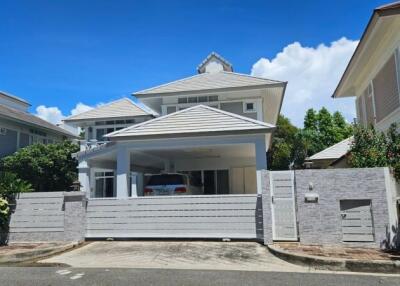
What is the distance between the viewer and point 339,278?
707 cm

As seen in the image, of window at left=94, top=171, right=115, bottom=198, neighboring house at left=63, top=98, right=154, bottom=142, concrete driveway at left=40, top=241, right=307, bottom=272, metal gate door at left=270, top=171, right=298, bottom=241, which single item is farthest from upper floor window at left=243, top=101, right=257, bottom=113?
concrete driveway at left=40, top=241, right=307, bottom=272

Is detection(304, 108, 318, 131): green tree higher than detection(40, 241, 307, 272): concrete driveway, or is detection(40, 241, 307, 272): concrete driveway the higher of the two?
detection(304, 108, 318, 131): green tree

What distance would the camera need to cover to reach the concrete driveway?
8.50 m

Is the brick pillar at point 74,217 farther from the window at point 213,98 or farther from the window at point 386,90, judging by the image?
the window at point 213,98

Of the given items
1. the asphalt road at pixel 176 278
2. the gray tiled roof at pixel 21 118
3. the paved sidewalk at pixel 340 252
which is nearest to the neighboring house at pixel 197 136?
the gray tiled roof at pixel 21 118

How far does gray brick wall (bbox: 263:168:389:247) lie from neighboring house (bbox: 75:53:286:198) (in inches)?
107

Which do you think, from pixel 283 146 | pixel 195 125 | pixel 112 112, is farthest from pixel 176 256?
pixel 283 146

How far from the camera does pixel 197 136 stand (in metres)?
13.2

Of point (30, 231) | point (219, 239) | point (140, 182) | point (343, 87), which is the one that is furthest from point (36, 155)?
point (343, 87)

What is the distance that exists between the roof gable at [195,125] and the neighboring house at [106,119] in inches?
404

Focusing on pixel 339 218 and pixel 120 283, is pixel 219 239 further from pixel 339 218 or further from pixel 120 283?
pixel 120 283

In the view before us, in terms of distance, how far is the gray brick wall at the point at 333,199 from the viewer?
9609 mm

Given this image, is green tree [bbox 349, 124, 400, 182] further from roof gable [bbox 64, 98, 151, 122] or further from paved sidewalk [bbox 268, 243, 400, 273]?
roof gable [bbox 64, 98, 151, 122]

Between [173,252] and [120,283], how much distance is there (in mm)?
3140
